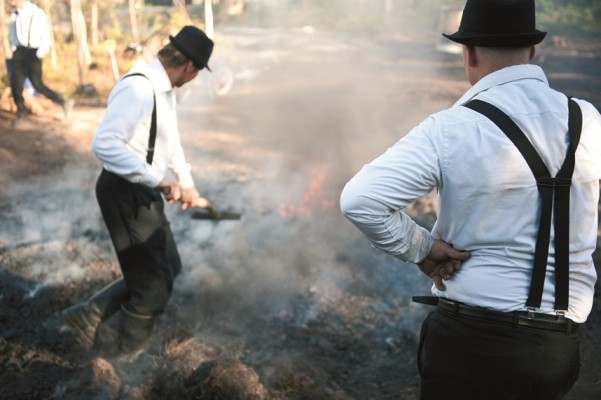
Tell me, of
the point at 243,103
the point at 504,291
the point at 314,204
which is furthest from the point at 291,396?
the point at 243,103

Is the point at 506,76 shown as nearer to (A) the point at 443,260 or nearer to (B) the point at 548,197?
(B) the point at 548,197

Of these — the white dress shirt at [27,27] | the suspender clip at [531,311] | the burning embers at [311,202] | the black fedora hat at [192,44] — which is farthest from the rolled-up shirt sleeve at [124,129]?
the white dress shirt at [27,27]

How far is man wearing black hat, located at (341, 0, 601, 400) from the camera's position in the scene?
1.75 m

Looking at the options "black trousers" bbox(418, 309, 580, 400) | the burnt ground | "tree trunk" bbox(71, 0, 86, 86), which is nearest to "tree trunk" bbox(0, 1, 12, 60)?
"tree trunk" bbox(71, 0, 86, 86)

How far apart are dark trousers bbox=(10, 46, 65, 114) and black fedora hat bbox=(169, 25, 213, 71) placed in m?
6.45

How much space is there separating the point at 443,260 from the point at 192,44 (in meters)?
2.25

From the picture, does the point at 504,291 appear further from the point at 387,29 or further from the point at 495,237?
the point at 387,29

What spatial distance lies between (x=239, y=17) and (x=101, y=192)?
958 inches

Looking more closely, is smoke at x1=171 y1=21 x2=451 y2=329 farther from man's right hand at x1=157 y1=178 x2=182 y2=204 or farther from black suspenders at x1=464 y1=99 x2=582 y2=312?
black suspenders at x1=464 y1=99 x2=582 y2=312

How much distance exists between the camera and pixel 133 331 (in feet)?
11.7

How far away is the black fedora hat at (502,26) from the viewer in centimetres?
185

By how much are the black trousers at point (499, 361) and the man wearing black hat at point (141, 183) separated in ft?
6.84

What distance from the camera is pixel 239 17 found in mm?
25938

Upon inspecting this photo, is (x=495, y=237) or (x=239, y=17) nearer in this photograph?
(x=495, y=237)
